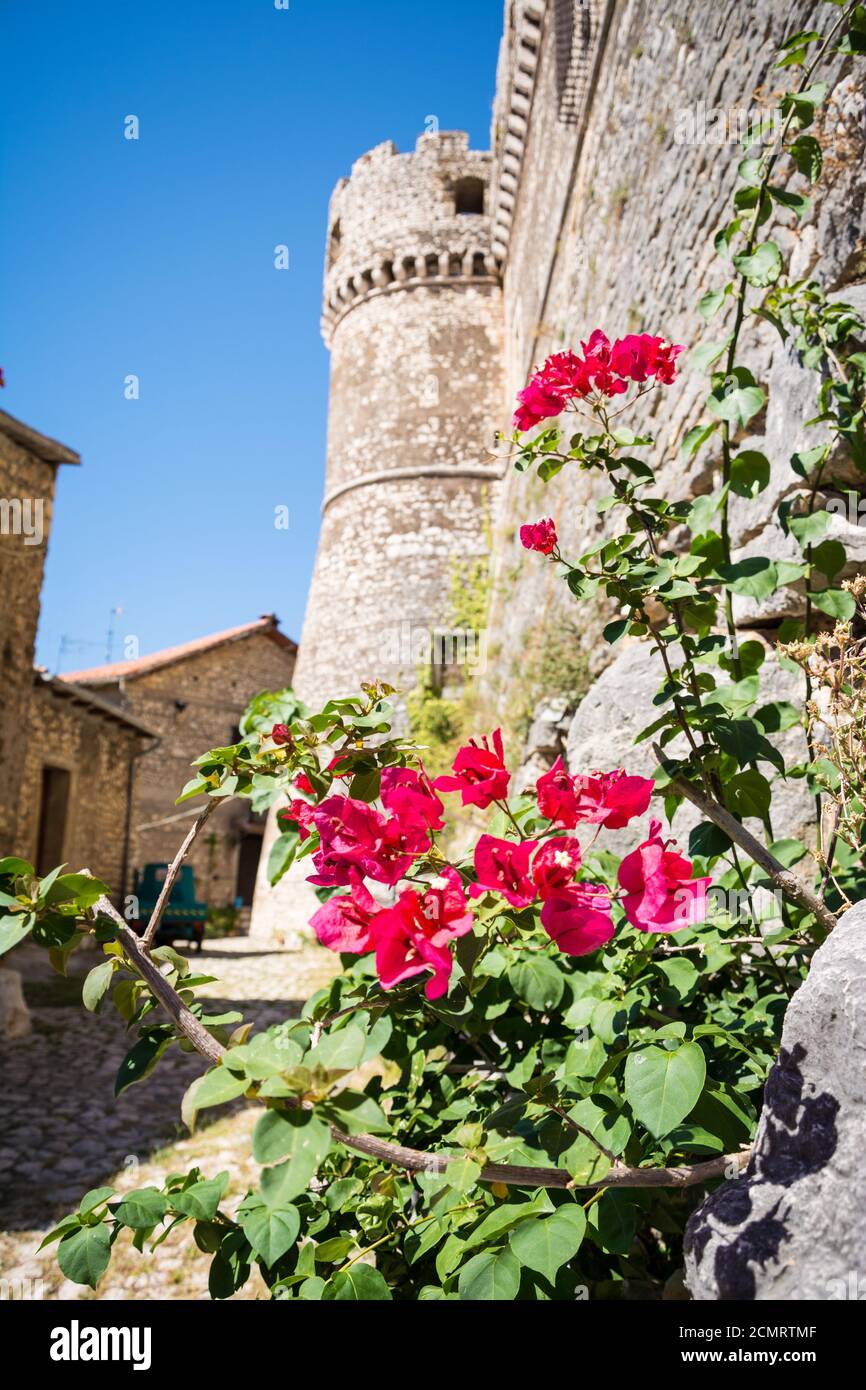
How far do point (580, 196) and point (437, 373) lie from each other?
23.2 ft

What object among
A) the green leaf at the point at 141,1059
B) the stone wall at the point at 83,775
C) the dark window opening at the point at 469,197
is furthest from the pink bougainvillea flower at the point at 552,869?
the dark window opening at the point at 469,197

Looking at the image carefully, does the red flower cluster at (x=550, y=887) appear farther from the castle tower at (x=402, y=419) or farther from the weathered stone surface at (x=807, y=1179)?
the castle tower at (x=402, y=419)

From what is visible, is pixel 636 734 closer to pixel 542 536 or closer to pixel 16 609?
pixel 542 536

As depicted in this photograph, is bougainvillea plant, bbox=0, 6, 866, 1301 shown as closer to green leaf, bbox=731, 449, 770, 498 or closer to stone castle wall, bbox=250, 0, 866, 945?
green leaf, bbox=731, 449, 770, 498

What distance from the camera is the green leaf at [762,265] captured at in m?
1.84

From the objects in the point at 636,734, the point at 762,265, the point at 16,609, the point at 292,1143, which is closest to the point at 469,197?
the point at 16,609

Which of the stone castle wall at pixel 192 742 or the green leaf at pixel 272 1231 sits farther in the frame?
the stone castle wall at pixel 192 742

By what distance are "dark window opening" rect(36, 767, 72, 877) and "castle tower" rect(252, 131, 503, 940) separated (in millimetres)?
3591

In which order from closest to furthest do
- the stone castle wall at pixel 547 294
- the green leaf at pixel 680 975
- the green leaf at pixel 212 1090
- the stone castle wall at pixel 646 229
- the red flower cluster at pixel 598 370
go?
the green leaf at pixel 212 1090 → the green leaf at pixel 680 975 → the red flower cluster at pixel 598 370 → the stone castle wall at pixel 646 229 → the stone castle wall at pixel 547 294

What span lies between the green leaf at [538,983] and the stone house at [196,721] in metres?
18.6

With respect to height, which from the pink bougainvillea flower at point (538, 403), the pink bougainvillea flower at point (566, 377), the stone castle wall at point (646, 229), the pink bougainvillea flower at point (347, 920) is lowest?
the pink bougainvillea flower at point (347, 920)

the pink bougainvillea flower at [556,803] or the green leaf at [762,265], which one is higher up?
the green leaf at [762,265]

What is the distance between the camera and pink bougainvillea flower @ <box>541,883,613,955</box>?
1.03 meters

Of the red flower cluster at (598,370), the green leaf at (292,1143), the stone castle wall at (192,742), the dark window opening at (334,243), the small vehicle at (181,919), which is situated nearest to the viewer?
the green leaf at (292,1143)
